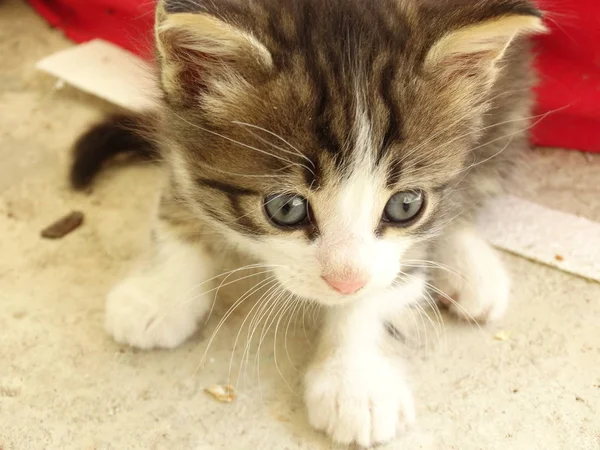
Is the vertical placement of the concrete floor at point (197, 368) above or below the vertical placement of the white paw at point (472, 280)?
below

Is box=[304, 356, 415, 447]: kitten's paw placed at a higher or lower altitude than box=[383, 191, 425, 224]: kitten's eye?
lower

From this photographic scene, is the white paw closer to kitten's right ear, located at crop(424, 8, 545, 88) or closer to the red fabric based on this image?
kitten's right ear, located at crop(424, 8, 545, 88)

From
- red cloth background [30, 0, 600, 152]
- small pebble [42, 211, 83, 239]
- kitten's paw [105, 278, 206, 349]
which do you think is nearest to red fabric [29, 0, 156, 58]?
red cloth background [30, 0, 600, 152]

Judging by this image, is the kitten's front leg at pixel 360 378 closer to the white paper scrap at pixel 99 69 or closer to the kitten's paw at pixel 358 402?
the kitten's paw at pixel 358 402

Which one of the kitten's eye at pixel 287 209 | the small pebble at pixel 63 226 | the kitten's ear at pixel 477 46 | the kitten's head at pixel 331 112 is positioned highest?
the kitten's ear at pixel 477 46

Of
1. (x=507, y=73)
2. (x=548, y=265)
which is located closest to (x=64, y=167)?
(x=507, y=73)

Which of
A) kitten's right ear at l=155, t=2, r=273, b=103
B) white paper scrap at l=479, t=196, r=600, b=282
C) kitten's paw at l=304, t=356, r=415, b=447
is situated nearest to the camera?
kitten's right ear at l=155, t=2, r=273, b=103

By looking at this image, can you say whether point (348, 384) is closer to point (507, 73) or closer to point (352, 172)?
point (352, 172)

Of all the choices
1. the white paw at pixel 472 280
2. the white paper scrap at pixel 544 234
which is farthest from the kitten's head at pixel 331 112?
the white paper scrap at pixel 544 234

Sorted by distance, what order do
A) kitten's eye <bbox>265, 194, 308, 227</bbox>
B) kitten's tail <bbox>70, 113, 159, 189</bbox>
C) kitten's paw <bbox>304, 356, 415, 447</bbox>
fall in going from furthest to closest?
1. kitten's tail <bbox>70, 113, 159, 189</bbox>
2. kitten's paw <bbox>304, 356, 415, 447</bbox>
3. kitten's eye <bbox>265, 194, 308, 227</bbox>
